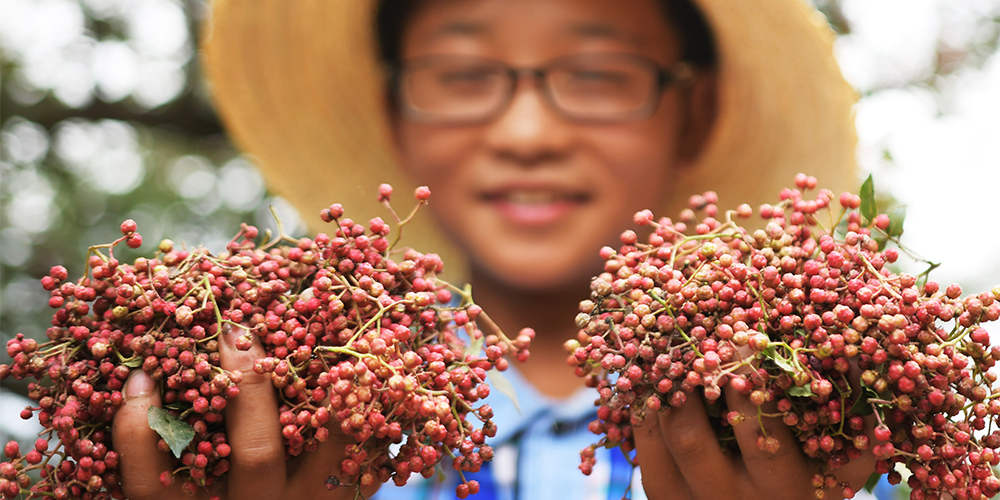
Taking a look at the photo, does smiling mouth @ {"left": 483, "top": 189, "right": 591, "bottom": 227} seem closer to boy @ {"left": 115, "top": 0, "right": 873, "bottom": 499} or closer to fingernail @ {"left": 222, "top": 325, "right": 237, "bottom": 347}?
boy @ {"left": 115, "top": 0, "right": 873, "bottom": 499}

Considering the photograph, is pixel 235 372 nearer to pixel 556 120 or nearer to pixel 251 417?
pixel 251 417

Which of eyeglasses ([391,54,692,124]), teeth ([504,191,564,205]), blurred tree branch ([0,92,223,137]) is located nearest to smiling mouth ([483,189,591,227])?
teeth ([504,191,564,205])

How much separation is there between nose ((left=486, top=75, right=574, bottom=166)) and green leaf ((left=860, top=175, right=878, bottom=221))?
706mm

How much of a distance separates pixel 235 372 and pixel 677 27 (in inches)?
52.9

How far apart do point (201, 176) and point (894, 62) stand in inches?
126

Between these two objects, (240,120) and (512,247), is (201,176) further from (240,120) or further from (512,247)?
(512,247)

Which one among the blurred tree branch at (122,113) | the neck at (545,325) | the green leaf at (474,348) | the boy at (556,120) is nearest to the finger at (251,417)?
the green leaf at (474,348)

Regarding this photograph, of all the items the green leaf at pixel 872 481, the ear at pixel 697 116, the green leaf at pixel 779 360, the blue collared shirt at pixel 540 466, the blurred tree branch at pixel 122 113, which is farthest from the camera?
the blurred tree branch at pixel 122 113

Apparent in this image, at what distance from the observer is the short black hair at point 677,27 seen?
1717 mm

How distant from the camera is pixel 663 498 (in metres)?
0.94

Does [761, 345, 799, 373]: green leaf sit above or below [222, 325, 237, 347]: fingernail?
above

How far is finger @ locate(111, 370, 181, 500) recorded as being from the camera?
2.56 feet

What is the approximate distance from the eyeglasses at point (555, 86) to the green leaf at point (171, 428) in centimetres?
96

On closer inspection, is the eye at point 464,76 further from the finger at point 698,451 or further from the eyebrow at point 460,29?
the finger at point 698,451
